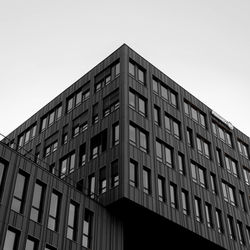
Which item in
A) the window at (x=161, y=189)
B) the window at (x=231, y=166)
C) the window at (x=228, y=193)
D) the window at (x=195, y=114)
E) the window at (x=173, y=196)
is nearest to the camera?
the window at (x=161, y=189)

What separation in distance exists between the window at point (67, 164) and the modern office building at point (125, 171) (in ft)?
0.43

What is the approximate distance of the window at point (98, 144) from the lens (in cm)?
4047

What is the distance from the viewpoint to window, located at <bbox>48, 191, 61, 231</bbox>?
31.2 m

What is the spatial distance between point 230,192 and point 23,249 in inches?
1043

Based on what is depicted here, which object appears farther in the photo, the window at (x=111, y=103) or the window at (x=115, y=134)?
the window at (x=111, y=103)

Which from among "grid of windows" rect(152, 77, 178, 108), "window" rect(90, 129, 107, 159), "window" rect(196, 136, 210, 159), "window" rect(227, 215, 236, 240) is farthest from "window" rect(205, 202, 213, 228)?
"window" rect(90, 129, 107, 159)

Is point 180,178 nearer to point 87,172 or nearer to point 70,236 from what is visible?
point 87,172

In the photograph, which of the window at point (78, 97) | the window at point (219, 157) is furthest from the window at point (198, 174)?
the window at point (78, 97)

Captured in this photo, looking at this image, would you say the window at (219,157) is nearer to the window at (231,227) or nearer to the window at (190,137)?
the window at (190,137)

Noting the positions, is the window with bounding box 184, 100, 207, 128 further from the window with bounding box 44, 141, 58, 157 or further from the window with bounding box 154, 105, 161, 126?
the window with bounding box 44, 141, 58, 157

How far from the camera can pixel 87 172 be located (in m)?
40.4

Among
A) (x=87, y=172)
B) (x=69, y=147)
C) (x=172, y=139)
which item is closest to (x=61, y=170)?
(x=69, y=147)

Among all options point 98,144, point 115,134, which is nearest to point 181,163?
point 115,134

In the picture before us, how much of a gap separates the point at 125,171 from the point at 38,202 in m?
8.29
